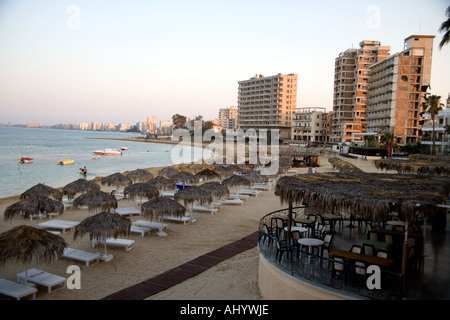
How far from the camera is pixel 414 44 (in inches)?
A: 2431

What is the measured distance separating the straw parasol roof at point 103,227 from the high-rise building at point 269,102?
102 m

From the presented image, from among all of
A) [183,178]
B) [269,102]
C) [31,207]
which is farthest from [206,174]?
[269,102]

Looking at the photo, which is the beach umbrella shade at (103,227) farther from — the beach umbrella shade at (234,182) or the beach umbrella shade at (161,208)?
the beach umbrella shade at (234,182)

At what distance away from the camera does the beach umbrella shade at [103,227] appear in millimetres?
10539

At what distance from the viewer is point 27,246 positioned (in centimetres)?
844

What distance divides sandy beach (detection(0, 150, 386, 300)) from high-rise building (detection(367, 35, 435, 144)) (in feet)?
187

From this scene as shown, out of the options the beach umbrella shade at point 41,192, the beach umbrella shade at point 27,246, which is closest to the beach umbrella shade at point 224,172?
the beach umbrella shade at point 41,192

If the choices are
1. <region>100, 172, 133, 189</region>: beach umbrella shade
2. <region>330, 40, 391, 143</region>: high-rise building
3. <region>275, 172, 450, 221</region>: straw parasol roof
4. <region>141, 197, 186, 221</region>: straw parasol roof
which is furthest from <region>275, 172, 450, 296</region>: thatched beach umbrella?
<region>330, 40, 391, 143</region>: high-rise building

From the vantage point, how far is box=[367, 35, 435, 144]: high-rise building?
61.4 meters

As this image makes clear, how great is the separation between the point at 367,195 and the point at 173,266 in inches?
257

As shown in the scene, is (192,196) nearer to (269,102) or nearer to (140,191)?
(140,191)

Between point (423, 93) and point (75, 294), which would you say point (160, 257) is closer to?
point (75, 294)
